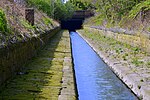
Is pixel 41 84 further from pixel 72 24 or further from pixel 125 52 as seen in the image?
pixel 72 24

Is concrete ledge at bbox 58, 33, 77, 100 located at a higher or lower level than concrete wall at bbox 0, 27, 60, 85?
lower

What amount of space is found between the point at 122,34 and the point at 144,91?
1661 cm

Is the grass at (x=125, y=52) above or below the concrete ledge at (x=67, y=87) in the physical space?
below

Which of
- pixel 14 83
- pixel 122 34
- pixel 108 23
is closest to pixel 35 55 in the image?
pixel 14 83

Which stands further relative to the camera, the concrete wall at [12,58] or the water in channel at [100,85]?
the water in channel at [100,85]

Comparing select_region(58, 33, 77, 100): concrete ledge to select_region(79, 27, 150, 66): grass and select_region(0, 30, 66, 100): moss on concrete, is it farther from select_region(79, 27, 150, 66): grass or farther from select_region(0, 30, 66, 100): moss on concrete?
select_region(79, 27, 150, 66): grass

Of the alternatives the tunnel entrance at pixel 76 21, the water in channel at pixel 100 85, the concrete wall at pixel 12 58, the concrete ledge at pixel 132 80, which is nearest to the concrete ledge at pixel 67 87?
the water in channel at pixel 100 85

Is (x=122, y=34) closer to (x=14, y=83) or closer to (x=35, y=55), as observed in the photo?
(x=35, y=55)

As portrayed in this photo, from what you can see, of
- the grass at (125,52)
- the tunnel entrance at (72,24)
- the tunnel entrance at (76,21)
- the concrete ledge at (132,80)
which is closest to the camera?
the concrete ledge at (132,80)

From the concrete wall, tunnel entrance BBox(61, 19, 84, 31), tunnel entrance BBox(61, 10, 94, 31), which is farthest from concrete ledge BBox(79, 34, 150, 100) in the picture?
tunnel entrance BBox(61, 19, 84, 31)

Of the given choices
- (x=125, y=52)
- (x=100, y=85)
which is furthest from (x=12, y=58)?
(x=125, y=52)

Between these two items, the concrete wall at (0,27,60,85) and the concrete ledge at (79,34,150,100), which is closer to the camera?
the concrete wall at (0,27,60,85)

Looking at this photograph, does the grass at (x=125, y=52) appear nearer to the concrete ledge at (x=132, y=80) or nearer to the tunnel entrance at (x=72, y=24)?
the concrete ledge at (x=132, y=80)

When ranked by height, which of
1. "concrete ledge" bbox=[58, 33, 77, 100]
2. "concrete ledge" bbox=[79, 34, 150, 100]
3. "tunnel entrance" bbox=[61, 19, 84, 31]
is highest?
"concrete ledge" bbox=[58, 33, 77, 100]
